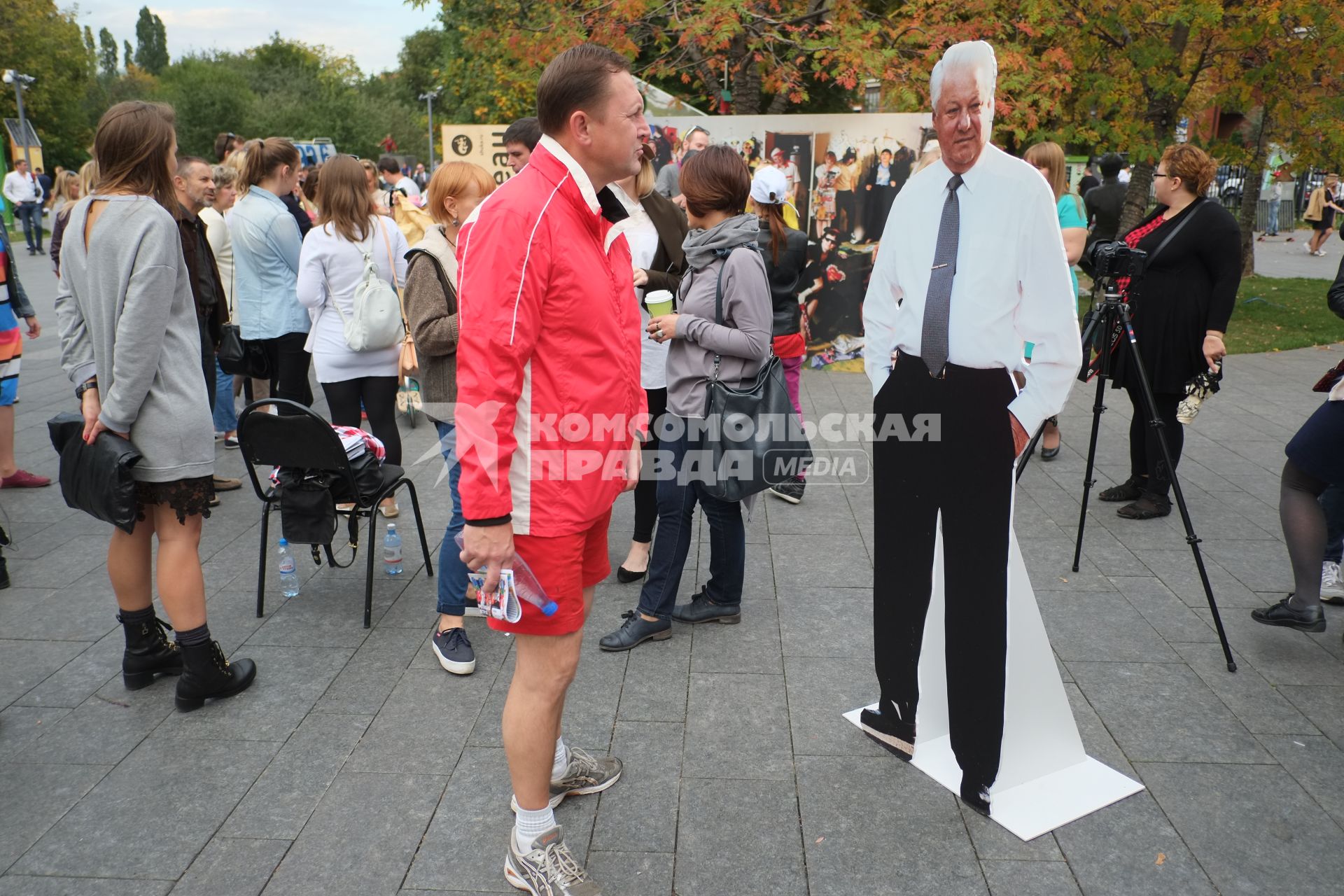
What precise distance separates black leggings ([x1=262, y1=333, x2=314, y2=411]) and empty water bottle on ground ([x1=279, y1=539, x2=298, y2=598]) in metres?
1.46

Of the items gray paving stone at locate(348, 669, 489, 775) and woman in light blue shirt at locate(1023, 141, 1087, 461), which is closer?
gray paving stone at locate(348, 669, 489, 775)

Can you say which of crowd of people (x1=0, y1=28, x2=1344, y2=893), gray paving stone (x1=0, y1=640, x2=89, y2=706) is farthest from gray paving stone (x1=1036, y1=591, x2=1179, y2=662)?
gray paving stone (x1=0, y1=640, x2=89, y2=706)

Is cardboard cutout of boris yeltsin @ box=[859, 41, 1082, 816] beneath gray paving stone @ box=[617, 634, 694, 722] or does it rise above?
above

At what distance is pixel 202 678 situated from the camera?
11.1 feet

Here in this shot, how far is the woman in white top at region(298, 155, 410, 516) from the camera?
4.66 metres

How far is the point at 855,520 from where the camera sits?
17.7 ft

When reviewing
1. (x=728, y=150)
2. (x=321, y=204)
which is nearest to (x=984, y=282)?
(x=728, y=150)

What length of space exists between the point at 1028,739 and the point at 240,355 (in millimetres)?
3871

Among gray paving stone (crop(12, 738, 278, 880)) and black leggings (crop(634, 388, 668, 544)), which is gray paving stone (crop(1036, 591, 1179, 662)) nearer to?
black leggings (crop(634, 388, 668, 544))

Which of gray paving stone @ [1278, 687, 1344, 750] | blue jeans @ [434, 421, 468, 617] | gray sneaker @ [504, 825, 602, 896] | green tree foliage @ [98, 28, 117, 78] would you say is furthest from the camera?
green tree foliage @ [98, 28, 117, 78]

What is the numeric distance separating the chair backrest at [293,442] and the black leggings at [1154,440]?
13.5ft

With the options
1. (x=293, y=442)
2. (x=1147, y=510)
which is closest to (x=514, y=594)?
(x=293, y=442)

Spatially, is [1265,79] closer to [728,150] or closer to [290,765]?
[728,150]

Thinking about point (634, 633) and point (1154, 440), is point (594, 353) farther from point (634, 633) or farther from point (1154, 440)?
point (1154, 440)
